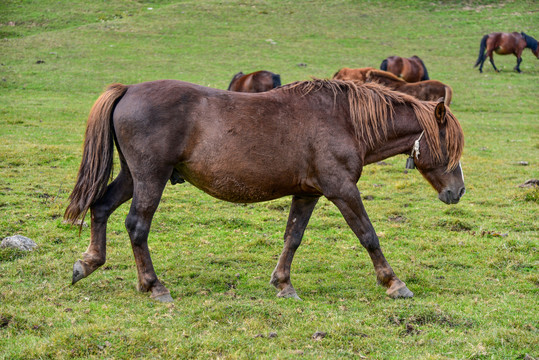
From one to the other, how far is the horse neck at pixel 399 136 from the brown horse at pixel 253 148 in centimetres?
1

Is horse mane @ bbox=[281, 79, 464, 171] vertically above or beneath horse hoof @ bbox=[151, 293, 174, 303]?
above

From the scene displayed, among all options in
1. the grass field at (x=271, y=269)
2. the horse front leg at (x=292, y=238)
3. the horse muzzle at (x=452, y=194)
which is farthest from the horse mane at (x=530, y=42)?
the horse front leg at (x=292, y=238)

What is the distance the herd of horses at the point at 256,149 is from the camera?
18.8ft

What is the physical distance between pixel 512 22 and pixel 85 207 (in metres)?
41.7

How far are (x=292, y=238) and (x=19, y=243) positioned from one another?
347 cm

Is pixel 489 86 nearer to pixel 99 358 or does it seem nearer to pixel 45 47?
pixel 45 47

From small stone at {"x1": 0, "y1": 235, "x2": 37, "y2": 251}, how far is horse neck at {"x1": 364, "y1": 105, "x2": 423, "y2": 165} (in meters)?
4.37

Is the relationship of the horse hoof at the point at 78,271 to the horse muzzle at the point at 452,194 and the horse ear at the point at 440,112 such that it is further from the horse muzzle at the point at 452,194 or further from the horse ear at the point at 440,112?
the horse ear at the point at 440,112

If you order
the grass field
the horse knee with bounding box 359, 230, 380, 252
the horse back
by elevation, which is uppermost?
the horse back

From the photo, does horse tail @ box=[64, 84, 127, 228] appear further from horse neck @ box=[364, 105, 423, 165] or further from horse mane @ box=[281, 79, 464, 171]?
horse neck @ box=[364, 105, 423, 165]

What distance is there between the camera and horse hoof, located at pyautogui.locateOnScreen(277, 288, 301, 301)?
5.96 meters

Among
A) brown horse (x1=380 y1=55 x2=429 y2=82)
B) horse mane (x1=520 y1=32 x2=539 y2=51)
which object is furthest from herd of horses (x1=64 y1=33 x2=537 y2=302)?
horse mane (x1=520 y1=32 x2=539 y2=51)

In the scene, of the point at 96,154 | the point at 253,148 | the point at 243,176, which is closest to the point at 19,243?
the point at 96,154

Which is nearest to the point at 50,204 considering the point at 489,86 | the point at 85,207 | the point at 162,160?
the point at 85,207
